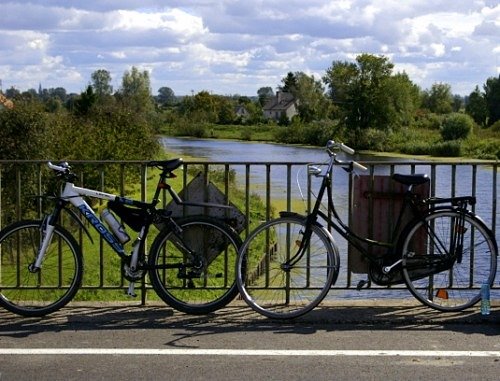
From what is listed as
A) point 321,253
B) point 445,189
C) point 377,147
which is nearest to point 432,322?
point 321,253

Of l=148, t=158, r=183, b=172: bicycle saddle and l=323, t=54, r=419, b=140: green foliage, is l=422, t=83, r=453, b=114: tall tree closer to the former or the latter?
l=323, t=54, r=419, b=140: green foliage

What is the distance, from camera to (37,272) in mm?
6590

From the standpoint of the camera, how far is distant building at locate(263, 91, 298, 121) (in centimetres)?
13325

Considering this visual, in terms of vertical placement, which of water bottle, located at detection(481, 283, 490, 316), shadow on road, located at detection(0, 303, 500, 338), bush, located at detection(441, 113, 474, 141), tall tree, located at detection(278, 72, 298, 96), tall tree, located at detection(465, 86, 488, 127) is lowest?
shadow on road, located at detection(0, 303, 500, 338)

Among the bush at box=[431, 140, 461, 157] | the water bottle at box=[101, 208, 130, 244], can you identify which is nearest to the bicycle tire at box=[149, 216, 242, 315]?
the water bottle at box=[101, 208, 130, 244]

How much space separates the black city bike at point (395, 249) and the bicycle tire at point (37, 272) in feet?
4.59

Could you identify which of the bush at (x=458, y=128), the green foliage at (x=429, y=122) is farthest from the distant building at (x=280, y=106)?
the bush at (x=458, y=128)

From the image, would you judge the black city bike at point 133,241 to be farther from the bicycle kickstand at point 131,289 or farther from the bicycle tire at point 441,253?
the bicycle tire at point 441,253

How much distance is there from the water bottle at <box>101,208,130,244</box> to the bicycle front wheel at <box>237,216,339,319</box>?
965 mm

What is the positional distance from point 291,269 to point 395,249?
87 centimetres

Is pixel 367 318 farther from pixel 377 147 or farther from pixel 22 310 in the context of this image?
pixel 377 147

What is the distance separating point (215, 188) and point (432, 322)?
6.94 feet

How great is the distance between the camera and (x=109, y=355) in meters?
A: 5.45

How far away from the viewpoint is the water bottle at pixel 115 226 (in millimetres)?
6512
